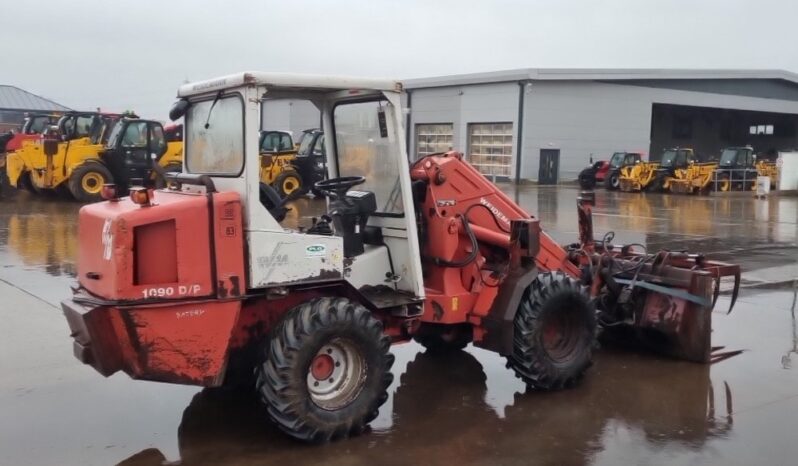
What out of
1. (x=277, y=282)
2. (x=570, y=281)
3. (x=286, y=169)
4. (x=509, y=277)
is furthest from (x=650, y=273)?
(x=286, y=169)

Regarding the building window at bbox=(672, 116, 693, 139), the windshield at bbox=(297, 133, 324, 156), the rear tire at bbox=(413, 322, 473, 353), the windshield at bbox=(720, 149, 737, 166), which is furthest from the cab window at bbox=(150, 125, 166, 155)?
the building window at bbox=(672, 116, 693, 139)

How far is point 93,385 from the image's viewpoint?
5.64 meters

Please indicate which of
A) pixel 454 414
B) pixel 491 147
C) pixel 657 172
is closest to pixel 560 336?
pixel 454 414

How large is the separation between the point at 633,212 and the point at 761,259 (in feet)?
33.2

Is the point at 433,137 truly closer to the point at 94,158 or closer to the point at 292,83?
the point at 94,158

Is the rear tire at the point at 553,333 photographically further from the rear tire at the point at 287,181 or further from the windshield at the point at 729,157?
the windshield at the point at 729,157

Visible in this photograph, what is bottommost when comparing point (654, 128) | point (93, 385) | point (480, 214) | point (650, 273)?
point (93, 385)

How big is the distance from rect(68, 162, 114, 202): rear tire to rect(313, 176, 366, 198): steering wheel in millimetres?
15603

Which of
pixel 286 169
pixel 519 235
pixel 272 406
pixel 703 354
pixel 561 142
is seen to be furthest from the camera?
pixel 561 142

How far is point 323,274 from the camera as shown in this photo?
14.9 ft

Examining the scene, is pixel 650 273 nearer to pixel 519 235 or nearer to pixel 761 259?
pixel 519 235

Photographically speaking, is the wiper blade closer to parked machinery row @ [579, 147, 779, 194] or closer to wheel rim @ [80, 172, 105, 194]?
wheel rim @ [80, 172, 105, 194]

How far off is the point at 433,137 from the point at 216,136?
1554 inches

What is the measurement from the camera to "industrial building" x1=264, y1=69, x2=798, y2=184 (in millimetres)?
39062
